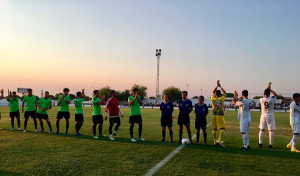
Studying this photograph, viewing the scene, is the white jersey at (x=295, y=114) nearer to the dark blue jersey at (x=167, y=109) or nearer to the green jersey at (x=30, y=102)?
the dark blue jersey at (x=167, y=109)

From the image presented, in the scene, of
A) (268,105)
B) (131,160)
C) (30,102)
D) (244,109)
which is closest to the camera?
(131,160)

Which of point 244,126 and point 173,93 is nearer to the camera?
point 244,126

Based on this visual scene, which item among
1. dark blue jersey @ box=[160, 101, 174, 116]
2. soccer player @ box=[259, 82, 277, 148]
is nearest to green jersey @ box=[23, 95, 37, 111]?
dark blue jersey @ box=[160, 101, 174, 116]

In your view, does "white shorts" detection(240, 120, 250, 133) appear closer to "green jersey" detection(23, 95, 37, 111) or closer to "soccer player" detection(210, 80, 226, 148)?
"soccer player" detection(210, 80, 226, 148)

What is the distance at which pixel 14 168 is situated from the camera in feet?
17.9

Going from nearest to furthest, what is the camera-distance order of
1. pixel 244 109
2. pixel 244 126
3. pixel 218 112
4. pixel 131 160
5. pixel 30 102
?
1. pixel 131 160
2. pixel 244 126
3. pixel 244 109
4. pixel 218 112
5. pixel 30 102

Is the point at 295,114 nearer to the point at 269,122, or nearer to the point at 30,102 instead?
the point at 269,122

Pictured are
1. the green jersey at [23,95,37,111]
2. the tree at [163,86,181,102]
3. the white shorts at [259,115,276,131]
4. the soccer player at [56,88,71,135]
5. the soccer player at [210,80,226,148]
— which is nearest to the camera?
the white shorts at [259,115,276,131]

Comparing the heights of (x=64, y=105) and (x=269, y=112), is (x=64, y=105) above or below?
above

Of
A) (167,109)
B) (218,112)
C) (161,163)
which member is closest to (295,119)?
(218,112)

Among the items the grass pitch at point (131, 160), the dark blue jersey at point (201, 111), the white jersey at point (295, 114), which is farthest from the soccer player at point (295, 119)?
the dark blue jersey at point (201, 111)

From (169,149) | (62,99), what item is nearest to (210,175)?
(169,149)

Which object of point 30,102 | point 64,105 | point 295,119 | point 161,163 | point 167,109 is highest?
point 30,102

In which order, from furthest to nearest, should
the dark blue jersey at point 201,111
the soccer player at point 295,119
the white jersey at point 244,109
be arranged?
the dark blue jersey at point 201,111, the white jersey at point 244,109, the soccer player at point 295,119
